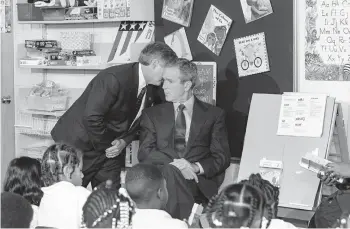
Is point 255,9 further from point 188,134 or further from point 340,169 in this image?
point 340,169

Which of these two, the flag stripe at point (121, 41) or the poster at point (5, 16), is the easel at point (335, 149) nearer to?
the flag stripe at point (121, 41)

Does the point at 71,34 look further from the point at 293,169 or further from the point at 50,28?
the point at 293,169

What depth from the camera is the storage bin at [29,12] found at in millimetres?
5680

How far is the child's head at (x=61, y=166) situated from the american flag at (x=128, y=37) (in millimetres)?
1897

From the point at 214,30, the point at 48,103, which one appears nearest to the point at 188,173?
the point at 214,30

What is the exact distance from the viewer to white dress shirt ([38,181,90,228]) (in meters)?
2.98

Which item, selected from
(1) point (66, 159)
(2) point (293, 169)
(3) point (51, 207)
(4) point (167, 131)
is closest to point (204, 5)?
(4) point (167, 131)

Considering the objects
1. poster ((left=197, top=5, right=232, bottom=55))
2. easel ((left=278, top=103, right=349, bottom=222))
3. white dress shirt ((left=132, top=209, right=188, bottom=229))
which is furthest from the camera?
poster ((left=197, top=5, right=232, bottom=55))

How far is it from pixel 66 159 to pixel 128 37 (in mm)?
2074

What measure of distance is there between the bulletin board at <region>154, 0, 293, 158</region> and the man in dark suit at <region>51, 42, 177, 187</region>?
491 millimetres

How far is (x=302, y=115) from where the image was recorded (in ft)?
14.3

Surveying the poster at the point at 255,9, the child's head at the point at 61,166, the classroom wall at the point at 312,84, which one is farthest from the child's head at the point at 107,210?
the poster at the point at 255,9

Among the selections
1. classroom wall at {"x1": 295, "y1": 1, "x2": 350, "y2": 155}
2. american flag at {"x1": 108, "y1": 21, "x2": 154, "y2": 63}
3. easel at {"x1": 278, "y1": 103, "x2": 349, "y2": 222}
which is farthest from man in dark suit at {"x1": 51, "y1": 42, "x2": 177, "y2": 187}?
easel at {"x1": 278, "y1": 103, "x2": 349, "y2": 222}

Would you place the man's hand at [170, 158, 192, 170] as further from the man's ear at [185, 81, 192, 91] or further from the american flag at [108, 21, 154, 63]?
the american flag at [108, 21, 154, 63]
